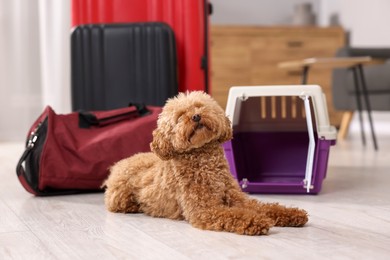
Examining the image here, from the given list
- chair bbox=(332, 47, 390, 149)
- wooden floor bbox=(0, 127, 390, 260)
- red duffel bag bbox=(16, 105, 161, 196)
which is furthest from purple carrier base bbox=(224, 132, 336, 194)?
chair bbox=(332, 47, 390, 149)

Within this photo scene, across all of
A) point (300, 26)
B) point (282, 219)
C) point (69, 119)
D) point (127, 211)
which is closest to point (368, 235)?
point (282, 219)

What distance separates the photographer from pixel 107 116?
6.93 feet

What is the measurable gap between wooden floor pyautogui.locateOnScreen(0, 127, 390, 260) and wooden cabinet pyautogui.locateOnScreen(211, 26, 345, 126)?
3.05 m

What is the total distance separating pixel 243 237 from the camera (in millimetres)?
1357

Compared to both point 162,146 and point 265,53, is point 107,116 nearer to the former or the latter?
point 162,146

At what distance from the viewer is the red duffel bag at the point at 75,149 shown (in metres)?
1.96

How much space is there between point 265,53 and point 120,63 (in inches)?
111

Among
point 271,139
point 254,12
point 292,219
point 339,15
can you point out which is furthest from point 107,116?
point 339,15

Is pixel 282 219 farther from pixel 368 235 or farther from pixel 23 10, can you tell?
pixel 23 10

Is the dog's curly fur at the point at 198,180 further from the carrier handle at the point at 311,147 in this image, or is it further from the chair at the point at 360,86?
the chair at the point at 360,86

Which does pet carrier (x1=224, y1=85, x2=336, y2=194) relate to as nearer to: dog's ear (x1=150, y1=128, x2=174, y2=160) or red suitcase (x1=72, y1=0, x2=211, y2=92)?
red suitcase (x1=72, y1=0, x2=211, y2=92)

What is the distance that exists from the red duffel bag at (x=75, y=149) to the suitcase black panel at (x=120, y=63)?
A: 0.40 meters

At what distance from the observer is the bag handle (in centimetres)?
209

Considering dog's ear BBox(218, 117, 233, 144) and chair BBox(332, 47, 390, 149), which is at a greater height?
dog's ear BBox(218, 117, 233, 144)
